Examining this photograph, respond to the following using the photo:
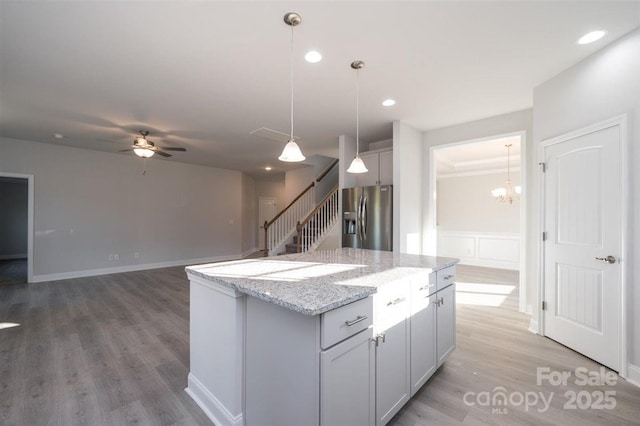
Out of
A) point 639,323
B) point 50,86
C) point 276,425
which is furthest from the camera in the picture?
point 50,86

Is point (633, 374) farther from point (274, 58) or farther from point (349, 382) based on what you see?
point (274, 58)

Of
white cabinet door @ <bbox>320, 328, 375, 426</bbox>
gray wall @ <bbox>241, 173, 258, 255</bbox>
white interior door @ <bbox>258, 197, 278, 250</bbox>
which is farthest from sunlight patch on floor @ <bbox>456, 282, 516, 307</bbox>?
white interior door @ <bbox>258, 197, 278, 250</bbox>

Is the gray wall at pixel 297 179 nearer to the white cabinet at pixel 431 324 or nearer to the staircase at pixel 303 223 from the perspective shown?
the staircase at pixel 303 223

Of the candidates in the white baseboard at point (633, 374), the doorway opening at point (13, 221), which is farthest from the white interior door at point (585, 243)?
the doorway opening at point (13, 221)

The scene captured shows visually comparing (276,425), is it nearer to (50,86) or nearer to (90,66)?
(90,66)

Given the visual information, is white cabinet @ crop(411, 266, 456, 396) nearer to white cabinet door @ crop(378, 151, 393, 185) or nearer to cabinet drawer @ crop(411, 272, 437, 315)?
cabinet drawer @ crop(411, 272, 437, 315)

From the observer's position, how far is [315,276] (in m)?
1.78

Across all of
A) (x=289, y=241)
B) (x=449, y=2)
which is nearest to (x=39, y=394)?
(x=449, y=2)

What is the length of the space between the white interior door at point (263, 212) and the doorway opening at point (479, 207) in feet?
18.7

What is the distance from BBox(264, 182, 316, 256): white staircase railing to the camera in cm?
706

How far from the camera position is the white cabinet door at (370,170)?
4.80m

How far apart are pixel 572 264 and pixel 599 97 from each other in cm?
161

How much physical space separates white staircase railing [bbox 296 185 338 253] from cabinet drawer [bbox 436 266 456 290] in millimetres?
3697

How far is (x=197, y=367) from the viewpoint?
78.5 inches
